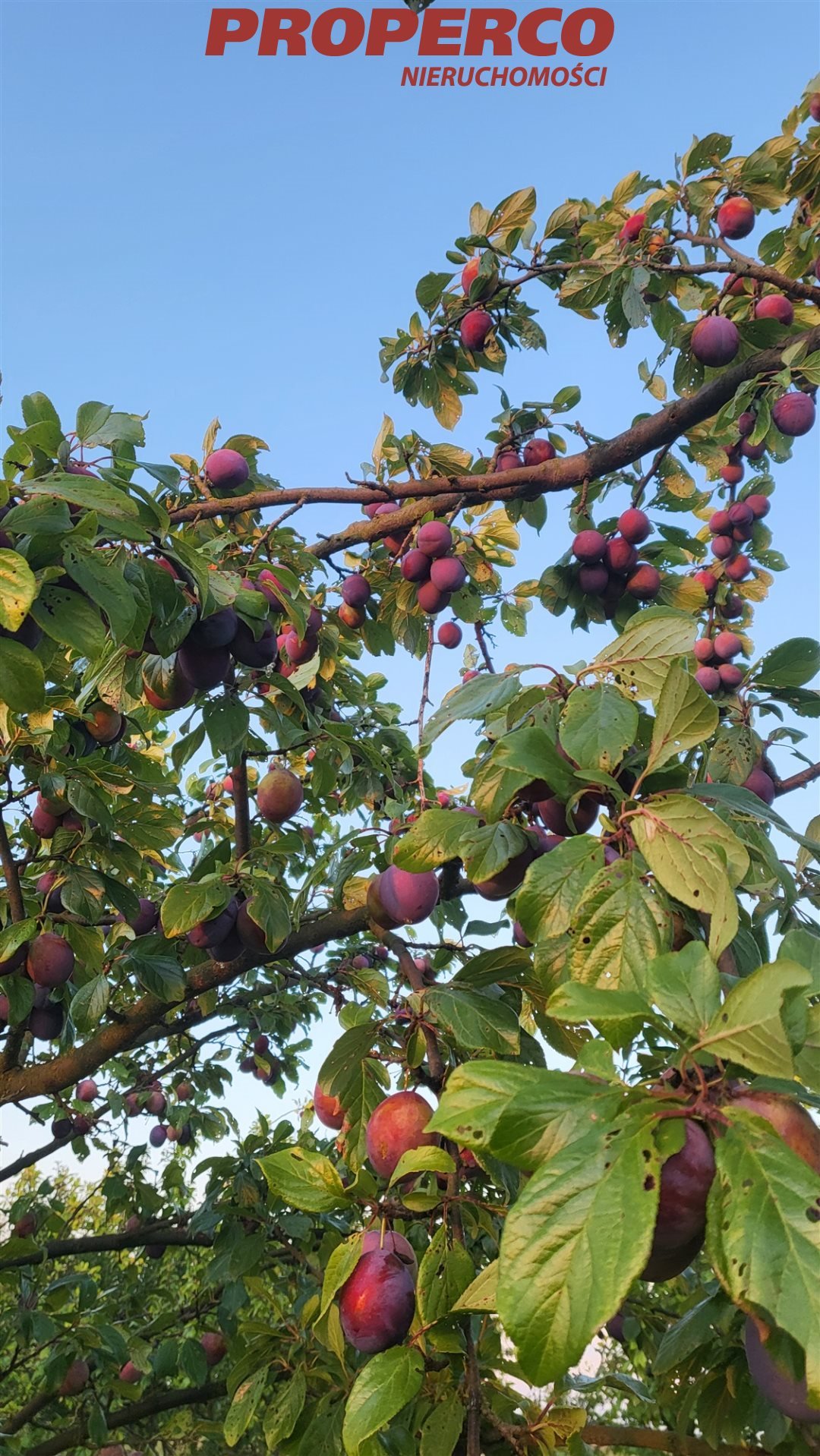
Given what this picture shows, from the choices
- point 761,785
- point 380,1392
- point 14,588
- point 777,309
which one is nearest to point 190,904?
point 14,588

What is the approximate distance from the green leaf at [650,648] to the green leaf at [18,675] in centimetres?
84

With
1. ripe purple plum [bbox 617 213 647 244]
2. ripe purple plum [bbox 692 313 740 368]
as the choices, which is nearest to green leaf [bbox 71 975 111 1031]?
ripe purple plum [bbox 692 313 740 368]

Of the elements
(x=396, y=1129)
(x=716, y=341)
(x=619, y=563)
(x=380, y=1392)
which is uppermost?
(x=716, y=341)

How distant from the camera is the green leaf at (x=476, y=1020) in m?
1.35

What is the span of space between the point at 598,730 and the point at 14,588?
808 mm

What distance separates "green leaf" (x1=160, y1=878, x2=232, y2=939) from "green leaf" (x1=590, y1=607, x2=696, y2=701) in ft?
3.82

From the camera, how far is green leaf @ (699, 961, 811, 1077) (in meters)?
0.78

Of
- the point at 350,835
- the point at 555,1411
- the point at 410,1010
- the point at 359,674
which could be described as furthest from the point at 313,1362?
the point at 359,674

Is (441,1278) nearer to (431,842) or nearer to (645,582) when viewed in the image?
(431,842)

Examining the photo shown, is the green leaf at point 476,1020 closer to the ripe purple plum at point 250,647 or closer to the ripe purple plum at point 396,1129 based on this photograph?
the ripe purple plum at point 396,1129

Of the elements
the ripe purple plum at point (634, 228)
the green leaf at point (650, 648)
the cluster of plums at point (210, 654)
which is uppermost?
the ripe purple plum at point (634, 228)

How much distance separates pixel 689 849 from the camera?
107cm

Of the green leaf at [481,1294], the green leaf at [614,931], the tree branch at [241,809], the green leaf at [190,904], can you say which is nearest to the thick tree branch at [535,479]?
the tree branch at [241,809]

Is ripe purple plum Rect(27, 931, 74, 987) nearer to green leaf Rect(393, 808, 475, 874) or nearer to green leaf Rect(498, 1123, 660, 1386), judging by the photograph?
green leaf Rect(393, 808, 475, 874)
